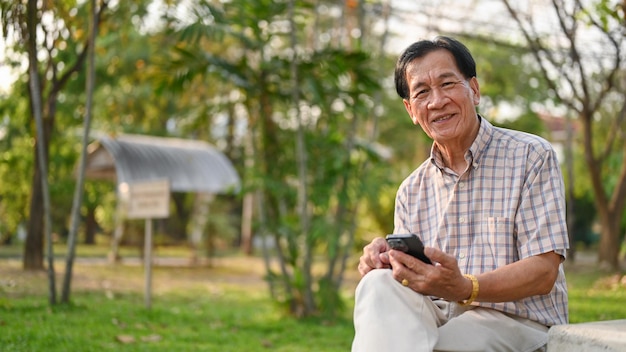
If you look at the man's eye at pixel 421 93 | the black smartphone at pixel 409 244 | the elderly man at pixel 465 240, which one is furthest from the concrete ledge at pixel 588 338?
the man's eye at pixel 421 93

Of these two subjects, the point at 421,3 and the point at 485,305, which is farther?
the point at 421,3

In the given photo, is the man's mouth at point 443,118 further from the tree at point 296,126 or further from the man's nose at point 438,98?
the tree at point 296,126

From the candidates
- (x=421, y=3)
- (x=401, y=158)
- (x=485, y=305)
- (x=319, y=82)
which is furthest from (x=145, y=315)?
(x=401, y=158)

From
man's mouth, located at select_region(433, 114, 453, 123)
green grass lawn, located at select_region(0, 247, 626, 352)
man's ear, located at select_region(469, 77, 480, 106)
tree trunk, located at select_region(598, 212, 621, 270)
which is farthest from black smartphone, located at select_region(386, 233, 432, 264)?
tree trunk, located at select_region(598, 212, 621, 270)

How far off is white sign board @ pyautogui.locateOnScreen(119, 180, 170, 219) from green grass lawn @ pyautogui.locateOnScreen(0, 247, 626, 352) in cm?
100

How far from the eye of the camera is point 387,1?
10.4 m

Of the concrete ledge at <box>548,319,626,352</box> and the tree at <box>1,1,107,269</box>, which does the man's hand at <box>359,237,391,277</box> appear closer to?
the concrete ledge at <box>548,319,626,352</box>

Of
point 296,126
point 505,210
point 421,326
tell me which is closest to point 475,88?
point 505,210

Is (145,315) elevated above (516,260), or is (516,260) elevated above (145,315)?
(516,260)

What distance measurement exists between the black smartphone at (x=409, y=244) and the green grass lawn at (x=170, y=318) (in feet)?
10.9

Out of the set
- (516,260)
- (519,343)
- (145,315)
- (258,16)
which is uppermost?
(258,16)

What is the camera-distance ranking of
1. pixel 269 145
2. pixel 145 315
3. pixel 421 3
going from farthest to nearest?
pixel 421 3 → pixel 269 145 → pixel 145 315

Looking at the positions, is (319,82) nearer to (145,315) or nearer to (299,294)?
(299,294)

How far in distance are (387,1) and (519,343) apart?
8.51m
